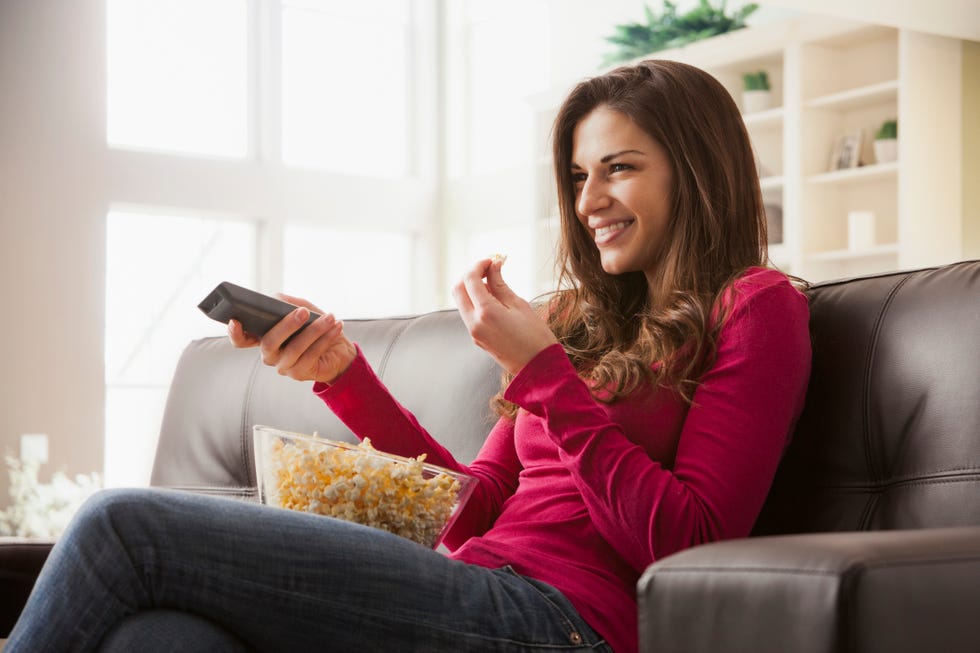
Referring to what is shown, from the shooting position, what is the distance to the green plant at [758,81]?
5.63 metres

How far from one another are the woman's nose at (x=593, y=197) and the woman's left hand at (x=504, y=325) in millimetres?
273

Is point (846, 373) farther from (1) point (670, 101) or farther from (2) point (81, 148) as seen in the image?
Answer: (2) point (81, 148)

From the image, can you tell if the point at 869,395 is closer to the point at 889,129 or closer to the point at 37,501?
the point at 889,129

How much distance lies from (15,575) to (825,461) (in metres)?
1.25

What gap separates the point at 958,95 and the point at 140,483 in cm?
492

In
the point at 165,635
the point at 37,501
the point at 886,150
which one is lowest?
the point at 37,501

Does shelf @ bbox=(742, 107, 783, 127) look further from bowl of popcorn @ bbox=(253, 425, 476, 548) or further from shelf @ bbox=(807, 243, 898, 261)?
bowl of popcorn @ bbox=(253, 425, 476, 548)

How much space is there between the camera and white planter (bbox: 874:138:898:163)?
5121 mm

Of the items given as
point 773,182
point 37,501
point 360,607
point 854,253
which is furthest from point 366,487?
point 37,501

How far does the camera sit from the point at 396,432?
5.65 feet

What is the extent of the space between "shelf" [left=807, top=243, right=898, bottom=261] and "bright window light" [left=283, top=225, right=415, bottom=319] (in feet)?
9.62

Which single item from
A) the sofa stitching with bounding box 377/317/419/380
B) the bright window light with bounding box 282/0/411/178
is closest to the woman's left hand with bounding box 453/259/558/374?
the sofa stitching with bounding box 377/317/419/380

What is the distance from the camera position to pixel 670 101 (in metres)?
1.60

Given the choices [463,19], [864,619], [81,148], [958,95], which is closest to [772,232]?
[958,95]
